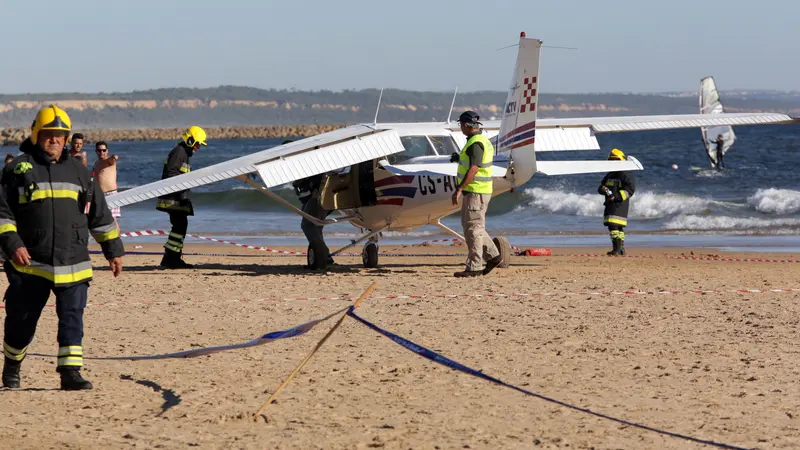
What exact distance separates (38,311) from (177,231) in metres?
8.63

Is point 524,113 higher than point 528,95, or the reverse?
point 528,95

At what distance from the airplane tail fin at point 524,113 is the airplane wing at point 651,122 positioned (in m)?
2.39

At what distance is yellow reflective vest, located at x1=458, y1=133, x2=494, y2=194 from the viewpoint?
44.2 feet

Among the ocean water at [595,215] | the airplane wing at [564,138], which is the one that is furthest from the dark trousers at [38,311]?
the ocean water at [595,215]

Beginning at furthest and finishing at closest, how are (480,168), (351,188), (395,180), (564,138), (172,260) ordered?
(564,138), (172,260), (351,188), (395,180), (480,168)

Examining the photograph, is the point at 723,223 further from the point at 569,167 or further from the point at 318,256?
the point at 318,256

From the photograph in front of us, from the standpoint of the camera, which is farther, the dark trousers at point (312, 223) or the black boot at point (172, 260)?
the black boot at point (172, 260)

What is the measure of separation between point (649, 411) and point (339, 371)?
235 centimetres

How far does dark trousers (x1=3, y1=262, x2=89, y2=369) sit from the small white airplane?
6155 mm

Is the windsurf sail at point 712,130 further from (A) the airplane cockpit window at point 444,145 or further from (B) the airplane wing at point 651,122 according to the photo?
(A) the airplane cockpit window at point 444,145

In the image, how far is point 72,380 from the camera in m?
7.62

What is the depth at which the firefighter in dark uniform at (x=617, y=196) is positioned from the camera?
18.1 m

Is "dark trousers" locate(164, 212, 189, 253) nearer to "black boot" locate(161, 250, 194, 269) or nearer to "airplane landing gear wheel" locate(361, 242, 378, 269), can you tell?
"black boot" locate(161, 250, 194, 269)

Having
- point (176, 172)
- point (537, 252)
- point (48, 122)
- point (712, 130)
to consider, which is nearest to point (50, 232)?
point (48, 122)
